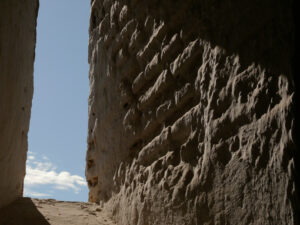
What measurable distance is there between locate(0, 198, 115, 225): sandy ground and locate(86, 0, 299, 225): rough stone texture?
0.48ft

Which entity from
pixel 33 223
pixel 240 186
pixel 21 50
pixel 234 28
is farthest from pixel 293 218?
pixel 21 50

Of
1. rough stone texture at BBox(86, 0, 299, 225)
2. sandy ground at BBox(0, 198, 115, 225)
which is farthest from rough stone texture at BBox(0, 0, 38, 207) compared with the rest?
rough stone texture at BBox(86, 0, 299, 225)

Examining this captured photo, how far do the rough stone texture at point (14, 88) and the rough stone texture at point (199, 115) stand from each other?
735mm

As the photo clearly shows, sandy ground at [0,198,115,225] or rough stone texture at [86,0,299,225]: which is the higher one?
rough stone texture at [86,0,299,225]

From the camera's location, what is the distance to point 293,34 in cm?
152

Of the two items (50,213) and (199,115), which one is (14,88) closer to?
(50,213)

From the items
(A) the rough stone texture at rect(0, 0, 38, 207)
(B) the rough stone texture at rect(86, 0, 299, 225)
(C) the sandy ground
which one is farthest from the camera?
(C) the sandy ground

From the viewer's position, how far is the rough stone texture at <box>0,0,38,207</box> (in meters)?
2.60

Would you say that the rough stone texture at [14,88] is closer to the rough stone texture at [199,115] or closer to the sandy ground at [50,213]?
the sandy ground at [50,213]

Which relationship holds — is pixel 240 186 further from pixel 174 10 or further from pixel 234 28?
pixel 174 10

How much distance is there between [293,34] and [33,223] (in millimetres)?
2124

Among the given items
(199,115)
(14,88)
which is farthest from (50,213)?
(199,115)

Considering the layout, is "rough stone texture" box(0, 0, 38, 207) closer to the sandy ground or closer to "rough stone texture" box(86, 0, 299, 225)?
the sandy ground

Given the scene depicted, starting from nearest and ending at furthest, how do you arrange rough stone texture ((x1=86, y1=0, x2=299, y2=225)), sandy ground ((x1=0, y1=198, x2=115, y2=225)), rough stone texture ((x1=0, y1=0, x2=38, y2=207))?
rough stone texture ((x1=86, y1=0, x2=299, y2=225)), rough stone texture ((x1=0, y1=0, x2=38, y2=207)), sandy ground ((x1=0, y1=198, x2=115, y2=225))
